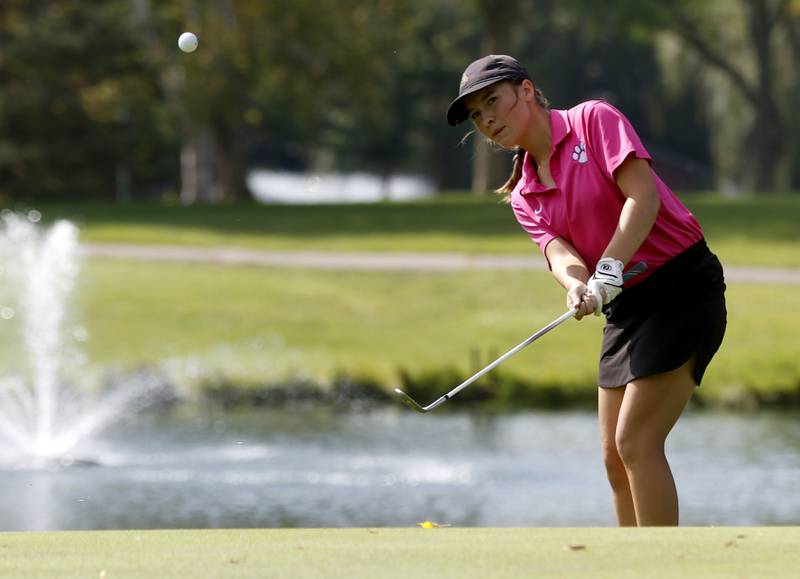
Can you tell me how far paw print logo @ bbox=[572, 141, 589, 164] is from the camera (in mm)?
5047

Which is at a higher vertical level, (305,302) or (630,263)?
(630,263)

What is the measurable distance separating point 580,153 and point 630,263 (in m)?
0.36

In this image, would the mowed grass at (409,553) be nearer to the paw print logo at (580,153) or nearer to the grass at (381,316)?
the paw print logo at (580,153)

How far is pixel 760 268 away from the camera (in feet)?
65.9

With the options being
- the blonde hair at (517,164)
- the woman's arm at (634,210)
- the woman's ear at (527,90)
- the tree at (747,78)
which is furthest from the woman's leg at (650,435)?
the tree at (747,78)

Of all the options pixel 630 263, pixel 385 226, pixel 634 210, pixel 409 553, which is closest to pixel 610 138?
Result: pixel 634 210

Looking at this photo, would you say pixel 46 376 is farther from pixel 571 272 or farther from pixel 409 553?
pixel 409 553

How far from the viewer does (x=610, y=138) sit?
4.99 meters

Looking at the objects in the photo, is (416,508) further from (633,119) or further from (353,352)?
(633,119)

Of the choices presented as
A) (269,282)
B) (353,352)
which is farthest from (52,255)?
(353,352)

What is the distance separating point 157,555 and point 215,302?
14.4m

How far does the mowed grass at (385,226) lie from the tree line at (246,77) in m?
2.59

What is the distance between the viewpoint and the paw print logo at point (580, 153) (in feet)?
16.6

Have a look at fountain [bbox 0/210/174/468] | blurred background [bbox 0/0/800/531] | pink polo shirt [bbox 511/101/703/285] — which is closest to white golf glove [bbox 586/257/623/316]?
pink polo shirt [bbox 511/101/703/285]
